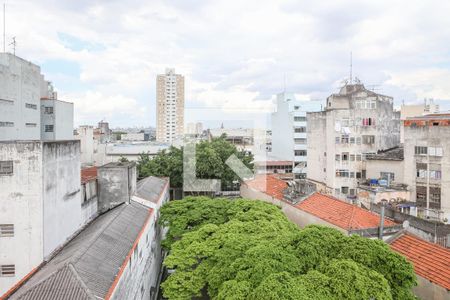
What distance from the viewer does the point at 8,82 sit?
33562mm

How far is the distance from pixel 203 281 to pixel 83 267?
527cm

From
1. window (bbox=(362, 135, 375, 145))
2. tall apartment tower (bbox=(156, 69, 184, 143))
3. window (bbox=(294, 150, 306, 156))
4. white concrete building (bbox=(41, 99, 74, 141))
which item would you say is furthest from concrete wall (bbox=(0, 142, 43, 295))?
tall apartment tower (bbox=(156, 69, 184, 143))

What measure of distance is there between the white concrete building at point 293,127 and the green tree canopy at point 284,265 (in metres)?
34.9

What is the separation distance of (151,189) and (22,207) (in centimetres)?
1250

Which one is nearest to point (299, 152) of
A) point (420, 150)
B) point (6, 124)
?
point (420, 150)

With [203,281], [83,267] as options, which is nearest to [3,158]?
[83,267]

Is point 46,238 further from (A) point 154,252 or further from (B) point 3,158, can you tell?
(A) point 154,252

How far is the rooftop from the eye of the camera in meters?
30.8

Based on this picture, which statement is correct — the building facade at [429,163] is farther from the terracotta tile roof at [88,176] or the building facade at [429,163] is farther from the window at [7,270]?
the window at [7,270]

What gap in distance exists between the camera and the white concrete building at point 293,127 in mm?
51188

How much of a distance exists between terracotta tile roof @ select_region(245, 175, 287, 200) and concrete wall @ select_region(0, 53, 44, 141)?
23672mm

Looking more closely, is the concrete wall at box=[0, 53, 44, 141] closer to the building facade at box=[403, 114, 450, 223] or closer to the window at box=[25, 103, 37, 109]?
the window at box=[25, 103, 37, 109]

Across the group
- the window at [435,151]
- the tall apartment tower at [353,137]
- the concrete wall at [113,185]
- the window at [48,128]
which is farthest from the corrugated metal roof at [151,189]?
the window at [435,151]

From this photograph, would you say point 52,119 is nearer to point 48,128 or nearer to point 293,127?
point 48,128
